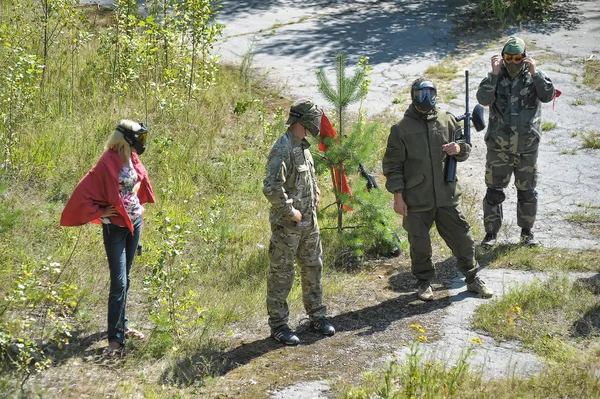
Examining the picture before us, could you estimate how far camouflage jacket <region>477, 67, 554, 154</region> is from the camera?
7898 millimetres

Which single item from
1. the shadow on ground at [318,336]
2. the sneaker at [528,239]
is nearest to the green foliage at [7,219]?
the shadow on ground at [318,336]

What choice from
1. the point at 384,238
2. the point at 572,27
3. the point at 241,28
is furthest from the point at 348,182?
the point at 572,27

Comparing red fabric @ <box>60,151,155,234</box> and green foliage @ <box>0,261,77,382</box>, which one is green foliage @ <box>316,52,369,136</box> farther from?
green foliage @ <box>0,261,77,382</box>

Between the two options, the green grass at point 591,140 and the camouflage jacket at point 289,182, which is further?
the green grass at point 591,140

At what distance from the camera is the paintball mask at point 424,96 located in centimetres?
662

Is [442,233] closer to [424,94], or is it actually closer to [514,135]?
[424,94]

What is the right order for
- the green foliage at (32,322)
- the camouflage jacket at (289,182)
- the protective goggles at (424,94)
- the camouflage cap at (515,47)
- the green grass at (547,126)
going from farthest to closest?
the green grass at (547,126) → the camouflage cap at (515,47) → the protective goggles at (424,94) → the camouflage jacket at (289,182) → the green foliage at (32,322)

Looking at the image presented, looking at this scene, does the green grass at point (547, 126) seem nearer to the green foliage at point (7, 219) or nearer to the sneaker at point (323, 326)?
the sneaker at point (323, 326)

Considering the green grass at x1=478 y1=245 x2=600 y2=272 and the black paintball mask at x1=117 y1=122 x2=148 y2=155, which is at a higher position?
the black paintball mask at x1=117 y1=122 x2=148 y2=155

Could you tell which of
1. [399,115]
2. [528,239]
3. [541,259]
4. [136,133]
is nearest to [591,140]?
[399,115]

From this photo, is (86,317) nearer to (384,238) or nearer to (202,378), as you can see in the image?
(202,378)

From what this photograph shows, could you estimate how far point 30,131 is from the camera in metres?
9.07

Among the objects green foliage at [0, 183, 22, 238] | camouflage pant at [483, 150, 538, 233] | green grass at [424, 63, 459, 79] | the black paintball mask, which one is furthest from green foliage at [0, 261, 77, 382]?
green grass at [424, 63, 459, 79]

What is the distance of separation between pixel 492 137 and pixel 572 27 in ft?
25.1
